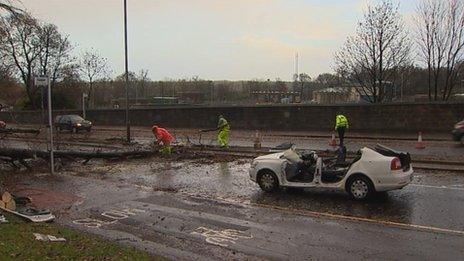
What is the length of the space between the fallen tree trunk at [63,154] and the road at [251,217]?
2343mm

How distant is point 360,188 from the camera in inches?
466

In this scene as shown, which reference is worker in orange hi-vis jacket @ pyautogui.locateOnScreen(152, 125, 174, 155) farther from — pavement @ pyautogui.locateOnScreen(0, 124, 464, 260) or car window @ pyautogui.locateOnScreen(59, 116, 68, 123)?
car window @ pyautogui.locateOnScreen(59, 116, 68, 123)

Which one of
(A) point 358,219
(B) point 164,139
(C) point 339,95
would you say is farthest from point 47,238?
(C) point 339,95

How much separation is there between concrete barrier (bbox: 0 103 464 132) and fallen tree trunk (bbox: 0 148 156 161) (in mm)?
16049

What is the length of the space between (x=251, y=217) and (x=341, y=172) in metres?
2.78

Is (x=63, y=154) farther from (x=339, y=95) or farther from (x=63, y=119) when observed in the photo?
(x=339, y=95)

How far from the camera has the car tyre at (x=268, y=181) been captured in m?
13.2

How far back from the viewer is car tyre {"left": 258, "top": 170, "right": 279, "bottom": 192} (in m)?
13.2

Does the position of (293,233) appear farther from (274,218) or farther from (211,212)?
(211,212)

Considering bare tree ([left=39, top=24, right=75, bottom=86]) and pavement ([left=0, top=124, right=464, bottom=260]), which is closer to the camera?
pavement ([left=0, top=124, right=464, bottom=260])

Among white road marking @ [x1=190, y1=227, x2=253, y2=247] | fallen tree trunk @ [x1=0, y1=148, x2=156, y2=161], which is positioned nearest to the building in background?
fallen tree trunk @ [x1=0, y1=148, x2=156, y2=161]

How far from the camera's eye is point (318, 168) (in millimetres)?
12430

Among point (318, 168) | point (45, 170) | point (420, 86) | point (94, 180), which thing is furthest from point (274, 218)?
point (420, 86)

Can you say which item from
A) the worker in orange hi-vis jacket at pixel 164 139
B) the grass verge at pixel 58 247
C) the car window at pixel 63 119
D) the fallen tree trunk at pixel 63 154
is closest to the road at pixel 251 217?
the grass verge at pixel 58 247
